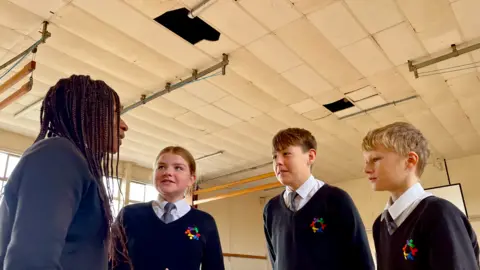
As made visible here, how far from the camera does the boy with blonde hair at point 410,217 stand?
117cm

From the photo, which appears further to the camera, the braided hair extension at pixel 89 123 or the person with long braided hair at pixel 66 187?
the braided hair extension at pixel 89 123

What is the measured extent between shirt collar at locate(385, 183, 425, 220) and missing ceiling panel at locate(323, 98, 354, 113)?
363 cm

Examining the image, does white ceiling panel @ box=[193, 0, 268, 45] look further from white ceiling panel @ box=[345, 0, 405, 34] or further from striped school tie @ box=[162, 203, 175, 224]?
striped school tie @ box=[162, 203, 175, 224]

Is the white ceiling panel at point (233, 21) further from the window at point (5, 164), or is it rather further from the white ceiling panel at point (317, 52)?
the window at point (5, 164)

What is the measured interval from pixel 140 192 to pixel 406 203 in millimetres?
7096

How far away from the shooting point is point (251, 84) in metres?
4.45

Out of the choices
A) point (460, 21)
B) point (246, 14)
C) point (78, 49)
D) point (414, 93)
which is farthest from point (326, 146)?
point (78, 49)

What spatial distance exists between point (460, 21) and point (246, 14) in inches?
77.8

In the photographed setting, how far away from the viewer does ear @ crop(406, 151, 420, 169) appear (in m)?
1.48

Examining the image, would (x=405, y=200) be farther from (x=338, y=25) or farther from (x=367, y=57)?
(x=367, y=57)

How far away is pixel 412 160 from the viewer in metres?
1.48

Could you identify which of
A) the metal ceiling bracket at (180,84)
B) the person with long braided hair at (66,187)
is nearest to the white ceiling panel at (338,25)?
the metal ceiling bracket at (180,84)

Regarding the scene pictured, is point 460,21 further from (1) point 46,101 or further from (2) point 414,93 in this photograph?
(1) point 46,101

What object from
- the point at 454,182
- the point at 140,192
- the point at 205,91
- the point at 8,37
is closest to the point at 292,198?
the point at 205,91
